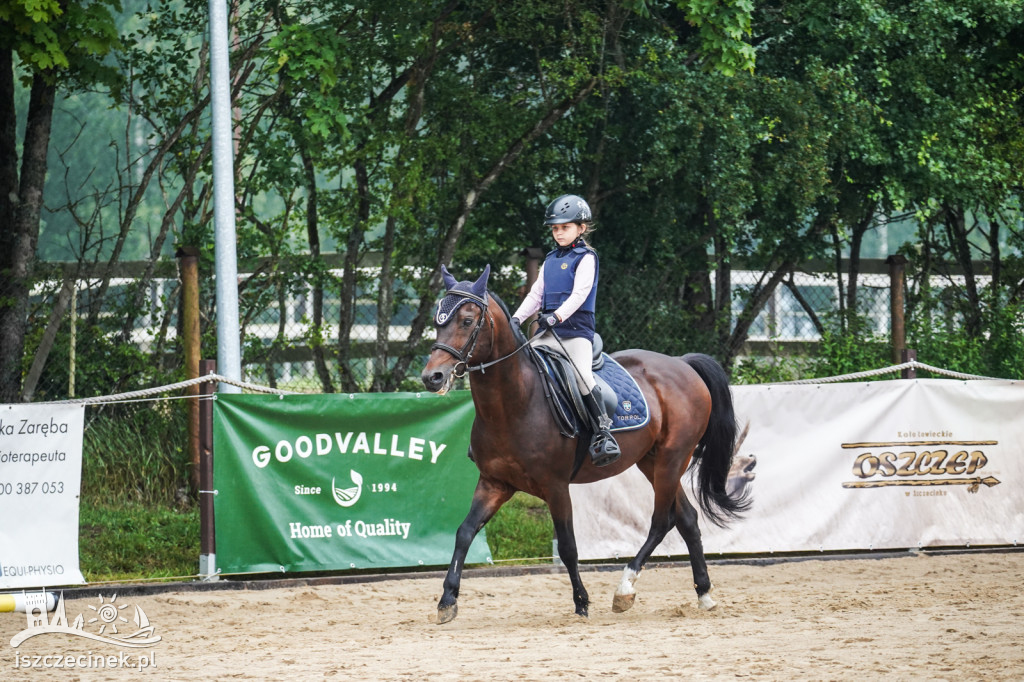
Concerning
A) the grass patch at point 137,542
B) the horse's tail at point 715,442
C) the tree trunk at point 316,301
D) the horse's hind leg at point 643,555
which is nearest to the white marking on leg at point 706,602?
the horse's hind leg at point 643,555

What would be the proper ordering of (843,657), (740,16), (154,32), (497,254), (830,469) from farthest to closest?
(497,254) < (154,32) < (740,16) < (830,469) < (843,657)

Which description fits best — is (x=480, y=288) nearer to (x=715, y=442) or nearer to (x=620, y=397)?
(x=620, y=397)

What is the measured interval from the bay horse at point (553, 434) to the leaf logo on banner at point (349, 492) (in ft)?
5.58

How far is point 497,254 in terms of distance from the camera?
14477mm

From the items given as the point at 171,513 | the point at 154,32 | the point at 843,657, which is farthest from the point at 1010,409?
the point at 154,32

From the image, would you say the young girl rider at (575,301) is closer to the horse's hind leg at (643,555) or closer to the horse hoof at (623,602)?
the horse's hind leg at (643,555)

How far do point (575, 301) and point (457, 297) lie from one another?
924 mm

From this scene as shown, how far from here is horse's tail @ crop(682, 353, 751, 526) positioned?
887 cm

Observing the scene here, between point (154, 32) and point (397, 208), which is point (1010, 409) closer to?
point (397, 208)

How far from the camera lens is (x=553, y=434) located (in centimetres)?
750

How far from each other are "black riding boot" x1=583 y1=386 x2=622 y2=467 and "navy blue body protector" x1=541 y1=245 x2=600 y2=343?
1.41 feet

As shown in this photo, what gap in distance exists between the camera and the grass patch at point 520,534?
34.4 ft

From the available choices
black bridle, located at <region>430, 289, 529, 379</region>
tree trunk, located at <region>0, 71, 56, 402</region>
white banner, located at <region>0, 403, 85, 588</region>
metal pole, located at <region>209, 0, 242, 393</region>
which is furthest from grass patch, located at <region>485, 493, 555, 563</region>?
tree trunk, located at <region>0, 71, 56, 402</region>

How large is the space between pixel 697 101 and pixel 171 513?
7.14 meters
